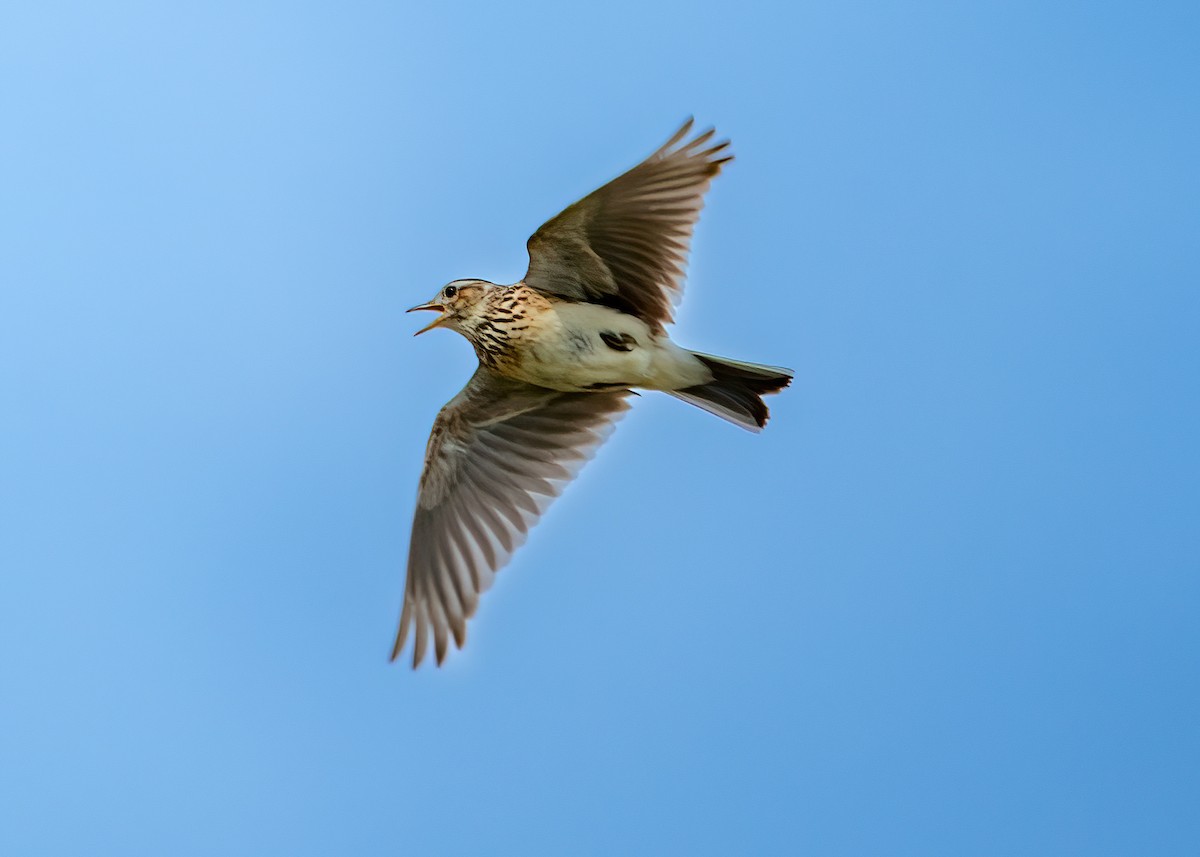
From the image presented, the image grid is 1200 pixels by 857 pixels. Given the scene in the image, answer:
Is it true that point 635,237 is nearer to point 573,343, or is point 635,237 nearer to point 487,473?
point 573,343

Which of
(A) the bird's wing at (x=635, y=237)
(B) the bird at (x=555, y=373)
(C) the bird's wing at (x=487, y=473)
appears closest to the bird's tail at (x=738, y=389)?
(B) the bird at (x=555, y=373)

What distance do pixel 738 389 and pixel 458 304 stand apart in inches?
74.7

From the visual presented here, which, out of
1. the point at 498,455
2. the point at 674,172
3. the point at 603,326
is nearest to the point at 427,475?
the point at 498,455

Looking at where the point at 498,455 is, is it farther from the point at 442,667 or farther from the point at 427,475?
the point at 442,667

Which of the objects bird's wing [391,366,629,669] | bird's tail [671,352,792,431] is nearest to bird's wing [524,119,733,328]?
bird's tail [671,352,792,431]

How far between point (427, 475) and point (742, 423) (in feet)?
8.27

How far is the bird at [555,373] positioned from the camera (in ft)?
30.7

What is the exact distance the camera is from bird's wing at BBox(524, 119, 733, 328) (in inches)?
362

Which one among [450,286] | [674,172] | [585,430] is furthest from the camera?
[585,430]

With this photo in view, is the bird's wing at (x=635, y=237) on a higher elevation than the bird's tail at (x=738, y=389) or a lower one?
higher

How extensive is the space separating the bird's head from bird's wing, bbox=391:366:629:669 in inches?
24.9

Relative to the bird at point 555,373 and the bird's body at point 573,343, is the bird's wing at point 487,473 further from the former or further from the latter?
the bird's body at point 573,343

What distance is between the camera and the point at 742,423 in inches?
375

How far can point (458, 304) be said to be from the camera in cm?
981
